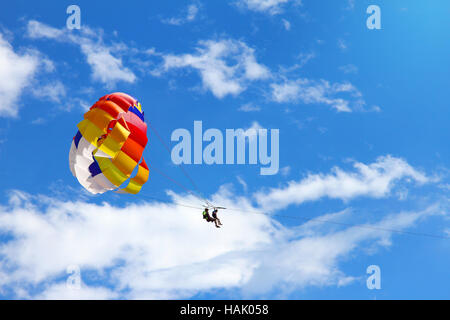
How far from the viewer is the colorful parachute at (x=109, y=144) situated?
87.8 ft

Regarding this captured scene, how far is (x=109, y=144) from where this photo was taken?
2662cm

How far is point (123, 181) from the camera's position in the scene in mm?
27719

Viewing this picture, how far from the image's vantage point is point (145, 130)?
28.0 meters

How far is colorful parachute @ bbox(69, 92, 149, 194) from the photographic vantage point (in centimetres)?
2677
